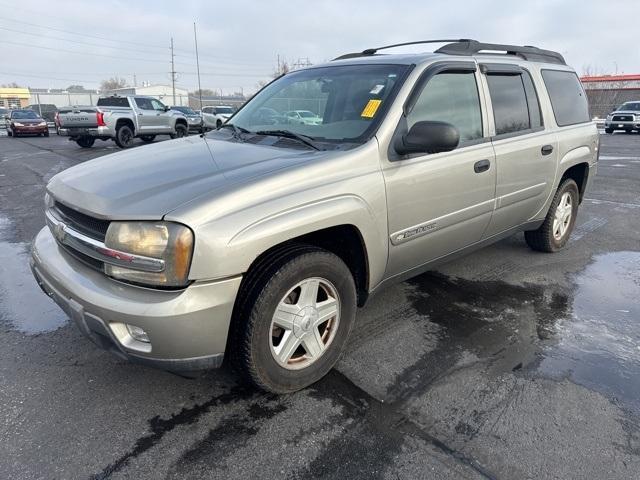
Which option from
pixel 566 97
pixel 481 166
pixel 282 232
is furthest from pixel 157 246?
pixel 566 97

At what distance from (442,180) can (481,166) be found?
0.49 metres

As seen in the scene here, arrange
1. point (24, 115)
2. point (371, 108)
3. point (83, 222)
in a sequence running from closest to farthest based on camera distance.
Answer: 1. point (83, 222)
2. point (371, 108)
3. point (24, 115)

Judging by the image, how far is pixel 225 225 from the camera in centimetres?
218

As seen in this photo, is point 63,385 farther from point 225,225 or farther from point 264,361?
point 225,225

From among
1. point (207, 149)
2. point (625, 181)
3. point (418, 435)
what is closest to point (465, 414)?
point (418, 435)

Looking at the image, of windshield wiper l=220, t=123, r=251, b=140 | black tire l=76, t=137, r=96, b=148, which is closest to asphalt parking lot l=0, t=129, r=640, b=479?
windshield wiper l=220, t=123, r=251, b=140

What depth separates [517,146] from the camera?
3898 millimetres

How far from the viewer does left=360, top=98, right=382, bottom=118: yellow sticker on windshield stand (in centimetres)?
300

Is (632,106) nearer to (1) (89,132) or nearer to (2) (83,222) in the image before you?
(1) (89,132)

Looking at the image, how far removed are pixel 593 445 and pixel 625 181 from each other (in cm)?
905

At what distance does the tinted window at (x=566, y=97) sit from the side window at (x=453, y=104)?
134 cm

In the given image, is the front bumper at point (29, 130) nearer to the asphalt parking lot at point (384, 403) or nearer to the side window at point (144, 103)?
the side window at point (144, 103)

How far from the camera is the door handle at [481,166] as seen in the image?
3.48 metres

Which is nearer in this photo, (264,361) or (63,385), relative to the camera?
(264,361)
